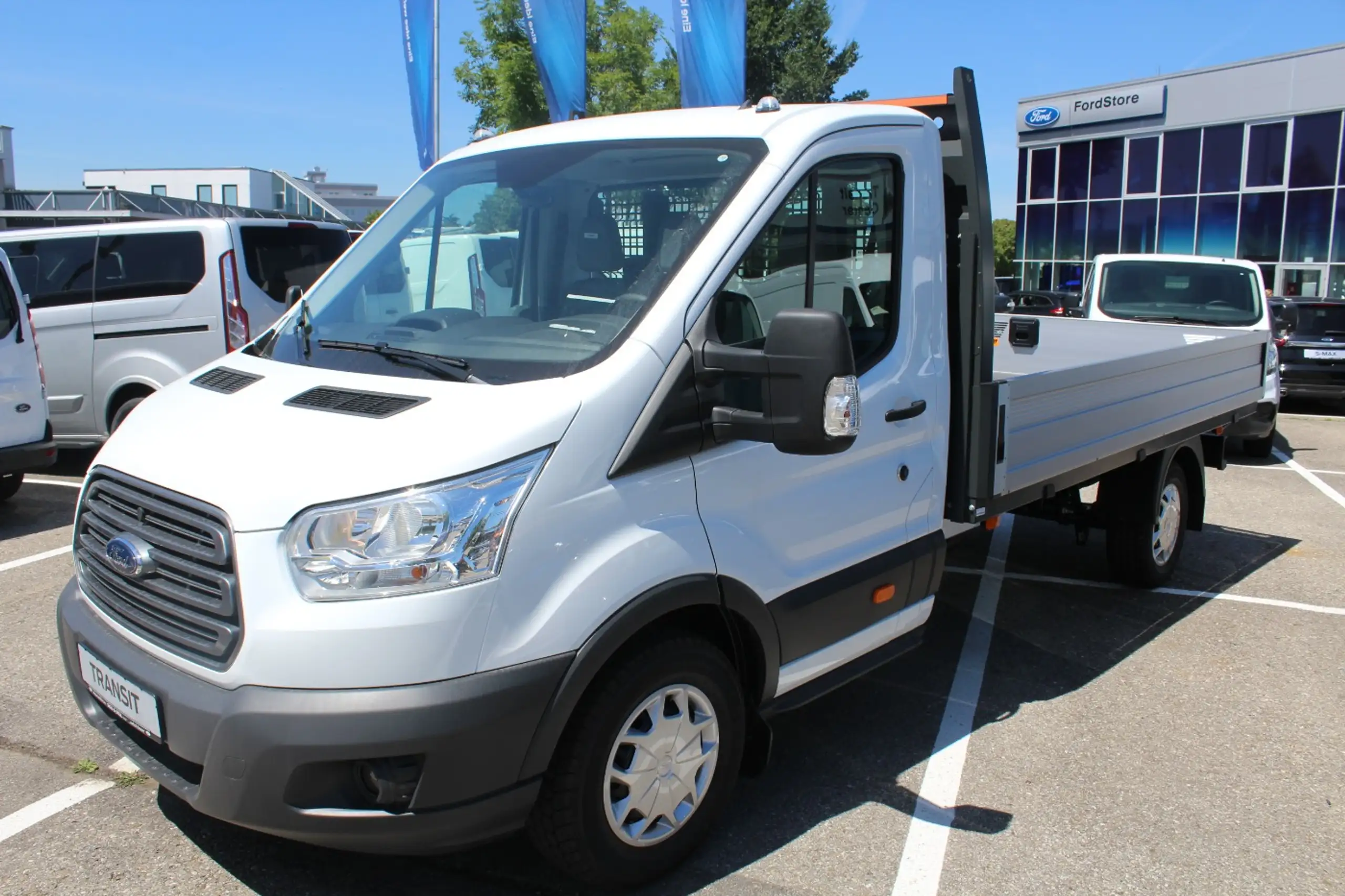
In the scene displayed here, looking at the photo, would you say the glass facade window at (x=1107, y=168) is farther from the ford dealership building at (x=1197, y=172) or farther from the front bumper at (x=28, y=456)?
the front bumper at (x=28, y=456)

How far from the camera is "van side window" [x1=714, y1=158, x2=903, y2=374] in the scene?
3.20 meters

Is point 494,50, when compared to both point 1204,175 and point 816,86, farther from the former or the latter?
point 1204,175

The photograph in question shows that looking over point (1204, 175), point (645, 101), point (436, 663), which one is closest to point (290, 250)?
point (436, 663)

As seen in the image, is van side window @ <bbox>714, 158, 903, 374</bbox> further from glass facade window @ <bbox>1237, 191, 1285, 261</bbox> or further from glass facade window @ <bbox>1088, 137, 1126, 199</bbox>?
glass facade window @ <bbox>1088, 137, 1126, 199</bbox>

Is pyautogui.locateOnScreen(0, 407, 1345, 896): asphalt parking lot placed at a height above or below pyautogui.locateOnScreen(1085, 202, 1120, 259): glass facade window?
below

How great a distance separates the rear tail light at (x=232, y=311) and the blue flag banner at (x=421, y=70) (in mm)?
8443

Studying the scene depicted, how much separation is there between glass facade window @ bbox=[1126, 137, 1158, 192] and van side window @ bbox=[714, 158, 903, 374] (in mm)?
30736

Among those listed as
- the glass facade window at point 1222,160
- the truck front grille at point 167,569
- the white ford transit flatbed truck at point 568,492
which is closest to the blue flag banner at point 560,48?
the white ford transit flatbed truck at point 568,492

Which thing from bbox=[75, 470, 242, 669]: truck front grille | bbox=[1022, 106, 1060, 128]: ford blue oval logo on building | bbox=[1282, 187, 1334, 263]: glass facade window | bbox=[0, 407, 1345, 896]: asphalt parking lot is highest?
bbox=[1022, 106, 1060, 128]: ford blue oval logo on building

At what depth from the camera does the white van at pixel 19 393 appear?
7.23m

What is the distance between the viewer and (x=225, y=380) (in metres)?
3.37

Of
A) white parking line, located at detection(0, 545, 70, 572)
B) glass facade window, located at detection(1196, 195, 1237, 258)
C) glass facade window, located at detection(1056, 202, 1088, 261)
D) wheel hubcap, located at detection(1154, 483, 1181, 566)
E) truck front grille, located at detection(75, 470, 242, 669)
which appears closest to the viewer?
truck front grille, located at detection(75, 470, 242, 669)

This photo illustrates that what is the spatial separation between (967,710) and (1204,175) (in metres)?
29.6

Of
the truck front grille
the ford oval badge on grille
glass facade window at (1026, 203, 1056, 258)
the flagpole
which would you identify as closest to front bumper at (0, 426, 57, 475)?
the truck front grille
